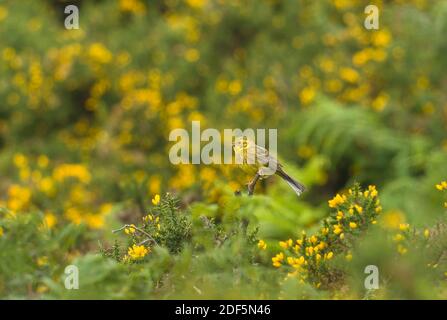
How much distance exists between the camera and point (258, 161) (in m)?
4.32

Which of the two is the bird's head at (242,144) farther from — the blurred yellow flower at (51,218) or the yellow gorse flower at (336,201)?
the blurred yellow flower at (51,218)

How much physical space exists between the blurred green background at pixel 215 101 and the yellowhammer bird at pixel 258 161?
1740 millimetres

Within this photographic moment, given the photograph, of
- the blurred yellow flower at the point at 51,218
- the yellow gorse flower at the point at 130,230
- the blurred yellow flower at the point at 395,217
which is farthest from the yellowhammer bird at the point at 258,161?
the blurred yellow flower at the point at 51,218

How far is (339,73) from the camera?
9.34 m

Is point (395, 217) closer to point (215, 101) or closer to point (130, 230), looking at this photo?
point (130, 230)

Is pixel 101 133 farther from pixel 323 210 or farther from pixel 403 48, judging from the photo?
pixel 403 48

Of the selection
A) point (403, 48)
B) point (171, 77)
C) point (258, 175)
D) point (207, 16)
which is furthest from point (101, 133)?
point (258, 175)

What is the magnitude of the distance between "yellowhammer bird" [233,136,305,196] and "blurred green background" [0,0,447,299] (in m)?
1.74

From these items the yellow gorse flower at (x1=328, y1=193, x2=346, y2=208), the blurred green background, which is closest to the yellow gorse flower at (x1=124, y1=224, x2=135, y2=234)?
the yellow gorse flower at (x1=328, y1=193, x2=346, y2=208)

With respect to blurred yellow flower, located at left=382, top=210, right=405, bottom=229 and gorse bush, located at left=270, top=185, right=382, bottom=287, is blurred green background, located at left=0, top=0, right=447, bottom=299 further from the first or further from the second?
gorse bush, located at left=270, top=185, right=382, bottom=287

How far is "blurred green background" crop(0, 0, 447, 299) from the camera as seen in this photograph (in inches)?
309

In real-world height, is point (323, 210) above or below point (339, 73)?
below

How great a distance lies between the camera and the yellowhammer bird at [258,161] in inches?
165
